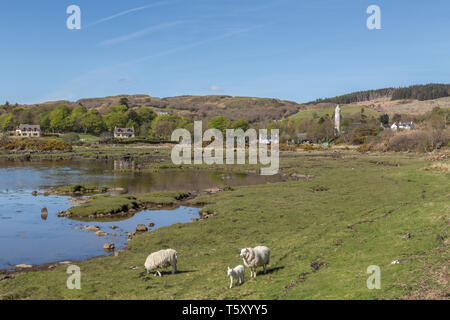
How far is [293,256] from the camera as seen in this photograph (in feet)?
66.1

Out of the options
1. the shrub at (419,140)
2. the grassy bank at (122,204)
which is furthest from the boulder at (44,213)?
the shrub at (419,140)

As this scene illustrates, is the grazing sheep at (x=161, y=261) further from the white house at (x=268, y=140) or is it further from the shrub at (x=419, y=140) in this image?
the white house at (x=268, y=140)

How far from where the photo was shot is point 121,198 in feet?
145

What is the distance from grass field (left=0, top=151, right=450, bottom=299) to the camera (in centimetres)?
1423

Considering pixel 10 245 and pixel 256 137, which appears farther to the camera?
pixel 256 137

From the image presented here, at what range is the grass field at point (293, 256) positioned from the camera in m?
14.2

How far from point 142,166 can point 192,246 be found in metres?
65.3

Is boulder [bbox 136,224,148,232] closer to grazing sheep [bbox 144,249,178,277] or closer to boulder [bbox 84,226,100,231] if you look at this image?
boulder [bbox 84,226,100,231]

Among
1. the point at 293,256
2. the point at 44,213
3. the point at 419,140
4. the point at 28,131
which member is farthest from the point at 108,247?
the point at 28,131

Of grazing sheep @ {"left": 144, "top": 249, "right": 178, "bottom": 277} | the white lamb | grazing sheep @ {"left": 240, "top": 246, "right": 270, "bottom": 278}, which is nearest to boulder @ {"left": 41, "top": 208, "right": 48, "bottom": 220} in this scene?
grazing sheep @ {"left": 144, "top": 249, "right": 178, "bottom": 277}

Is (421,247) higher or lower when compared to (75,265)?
Answer: higher

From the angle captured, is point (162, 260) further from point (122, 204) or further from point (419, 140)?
point (419, 140)
